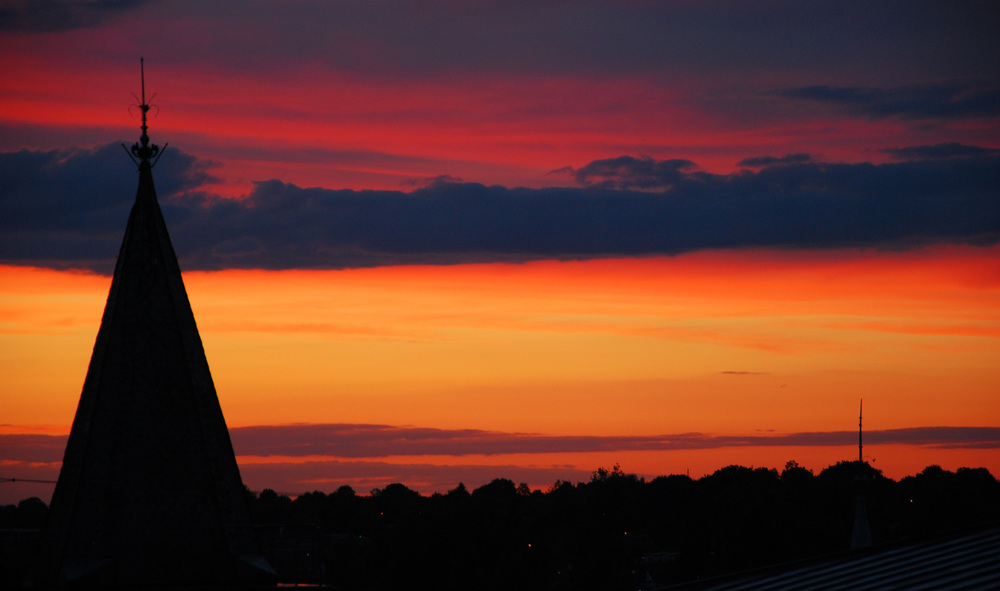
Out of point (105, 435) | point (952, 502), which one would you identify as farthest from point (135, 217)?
point (952, 502)

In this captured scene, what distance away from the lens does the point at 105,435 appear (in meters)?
35.6

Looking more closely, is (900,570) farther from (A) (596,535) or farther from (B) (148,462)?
(A) (596,535)

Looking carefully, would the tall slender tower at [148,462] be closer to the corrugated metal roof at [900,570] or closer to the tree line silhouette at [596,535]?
the corrugated metal roof at [900,570]

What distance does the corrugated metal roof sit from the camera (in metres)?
29.2

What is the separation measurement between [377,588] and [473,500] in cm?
1464

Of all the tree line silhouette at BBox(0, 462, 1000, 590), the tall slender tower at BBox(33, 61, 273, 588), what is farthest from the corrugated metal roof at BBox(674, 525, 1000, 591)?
the tree line silhouette at BBox(0, 462, 1000, 590)

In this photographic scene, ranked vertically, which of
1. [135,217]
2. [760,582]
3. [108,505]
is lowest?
[760,582]

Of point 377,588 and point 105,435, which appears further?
point 377,588

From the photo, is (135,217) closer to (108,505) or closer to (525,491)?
(108,505)

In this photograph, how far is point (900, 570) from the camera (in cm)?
3150

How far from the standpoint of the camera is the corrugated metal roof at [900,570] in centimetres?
2916

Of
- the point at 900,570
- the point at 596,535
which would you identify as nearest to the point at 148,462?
the point at 900,570

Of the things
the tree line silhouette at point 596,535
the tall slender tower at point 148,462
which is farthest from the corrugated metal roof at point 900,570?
the tree line silhouette at point 596,535

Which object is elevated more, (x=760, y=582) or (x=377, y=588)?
(x=760, y=582)
